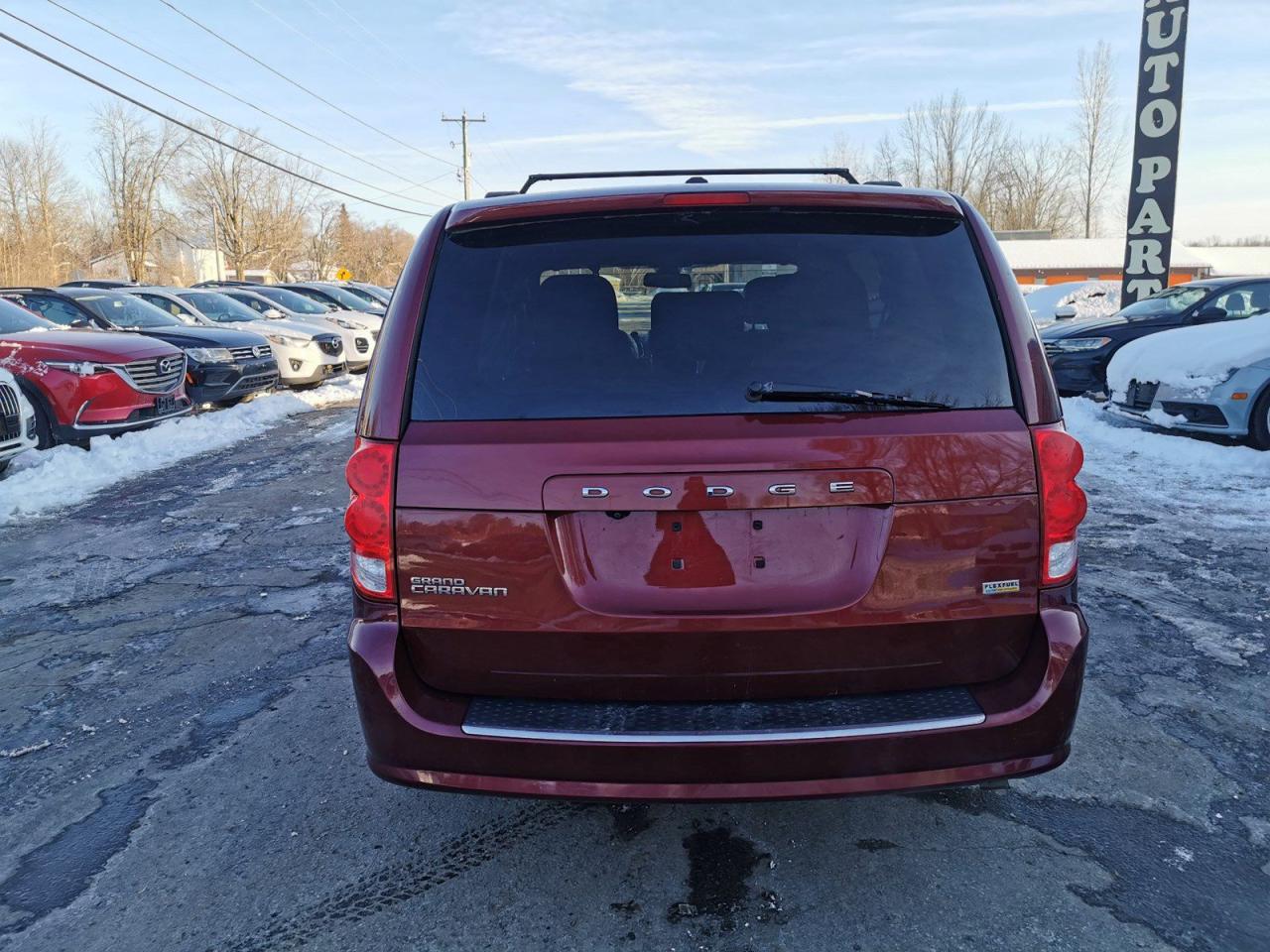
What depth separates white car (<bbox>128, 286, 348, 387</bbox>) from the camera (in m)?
15.0

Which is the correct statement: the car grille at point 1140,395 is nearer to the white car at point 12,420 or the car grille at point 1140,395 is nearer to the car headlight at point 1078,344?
the car headlight at point 1078,344

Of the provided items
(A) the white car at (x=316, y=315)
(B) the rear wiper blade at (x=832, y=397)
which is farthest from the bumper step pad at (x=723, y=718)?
(A) the white car at (x=316, y=315)

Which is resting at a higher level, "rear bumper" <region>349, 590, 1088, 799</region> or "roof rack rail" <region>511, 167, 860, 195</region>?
"roof rack rail" <region>511, 167, 860, 195</region>

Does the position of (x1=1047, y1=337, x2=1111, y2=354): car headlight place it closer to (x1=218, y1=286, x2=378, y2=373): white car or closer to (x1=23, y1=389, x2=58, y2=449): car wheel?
(x1=23, y1=389, x2=58, y2=449): car wheel

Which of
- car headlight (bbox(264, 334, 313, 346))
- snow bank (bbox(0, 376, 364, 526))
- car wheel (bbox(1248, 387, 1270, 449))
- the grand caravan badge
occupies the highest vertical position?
car headlight (bbox(264, 334, 313, 346))

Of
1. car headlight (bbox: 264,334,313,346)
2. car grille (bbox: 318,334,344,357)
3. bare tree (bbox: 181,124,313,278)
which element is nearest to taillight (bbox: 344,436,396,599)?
car headlight (bbox: 264,334,313,346)

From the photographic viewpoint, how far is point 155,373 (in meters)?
9.91

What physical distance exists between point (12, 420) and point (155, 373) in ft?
7.02

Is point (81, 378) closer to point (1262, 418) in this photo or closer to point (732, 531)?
point (732, 531)

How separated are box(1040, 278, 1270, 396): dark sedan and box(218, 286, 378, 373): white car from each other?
12.3 meters

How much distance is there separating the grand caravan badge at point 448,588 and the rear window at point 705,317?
16.0 inches

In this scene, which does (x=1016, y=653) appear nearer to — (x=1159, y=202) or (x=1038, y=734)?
(x=1038, y=734)

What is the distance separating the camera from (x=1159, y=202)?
17031 millimetres

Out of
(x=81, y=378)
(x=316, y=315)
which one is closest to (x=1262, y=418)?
(x=81, y=378)
